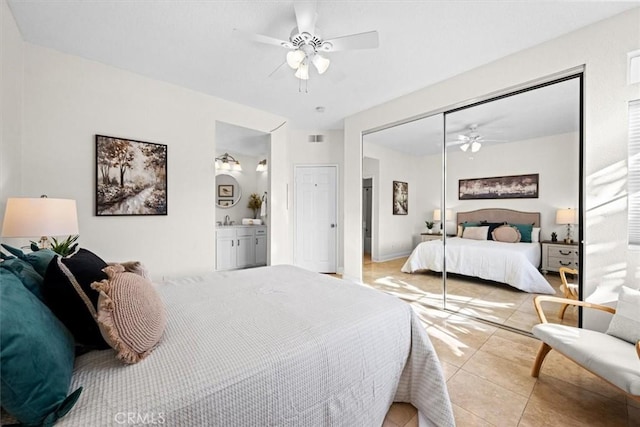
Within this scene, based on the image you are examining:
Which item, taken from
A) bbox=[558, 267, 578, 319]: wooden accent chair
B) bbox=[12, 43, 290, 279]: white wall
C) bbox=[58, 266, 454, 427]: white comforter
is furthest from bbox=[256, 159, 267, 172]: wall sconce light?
bbox=[558, 267, 578, 319]: wooden accent chair

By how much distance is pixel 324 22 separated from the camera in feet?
6.91

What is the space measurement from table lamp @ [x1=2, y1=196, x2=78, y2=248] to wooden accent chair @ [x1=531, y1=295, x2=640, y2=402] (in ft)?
11.4

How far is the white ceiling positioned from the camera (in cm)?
196

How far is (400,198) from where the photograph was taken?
12.1ft

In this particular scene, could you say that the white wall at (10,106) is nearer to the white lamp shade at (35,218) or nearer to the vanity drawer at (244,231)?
the white lamp shade at (35,218)

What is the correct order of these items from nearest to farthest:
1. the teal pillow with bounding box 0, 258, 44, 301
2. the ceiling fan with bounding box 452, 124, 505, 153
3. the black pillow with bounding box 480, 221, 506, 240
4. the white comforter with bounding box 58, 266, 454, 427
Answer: the white comforter with bounding box 58, 266, 454, 427 < the teal pillow with bounding box 0, 258, 44, 301 < the black pillow with bounding box 480, 221, 506, 240 < the ceiling fan with bounding box 452, 124, 505, 153

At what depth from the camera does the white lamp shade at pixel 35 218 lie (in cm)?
170

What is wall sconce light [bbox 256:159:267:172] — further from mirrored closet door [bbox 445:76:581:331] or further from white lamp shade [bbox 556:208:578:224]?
white lamp shade [bbox 556:208:578:224]

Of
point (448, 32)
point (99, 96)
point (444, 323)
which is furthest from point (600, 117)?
point (99, 96)

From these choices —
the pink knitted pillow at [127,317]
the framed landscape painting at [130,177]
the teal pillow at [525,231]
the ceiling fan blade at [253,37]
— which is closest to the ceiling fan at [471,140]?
the teal pillow at [525,231]

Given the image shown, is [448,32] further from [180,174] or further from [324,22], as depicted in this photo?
[180,174]

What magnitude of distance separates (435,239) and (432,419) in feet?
7.11

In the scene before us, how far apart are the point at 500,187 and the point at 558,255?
815 millimetres
